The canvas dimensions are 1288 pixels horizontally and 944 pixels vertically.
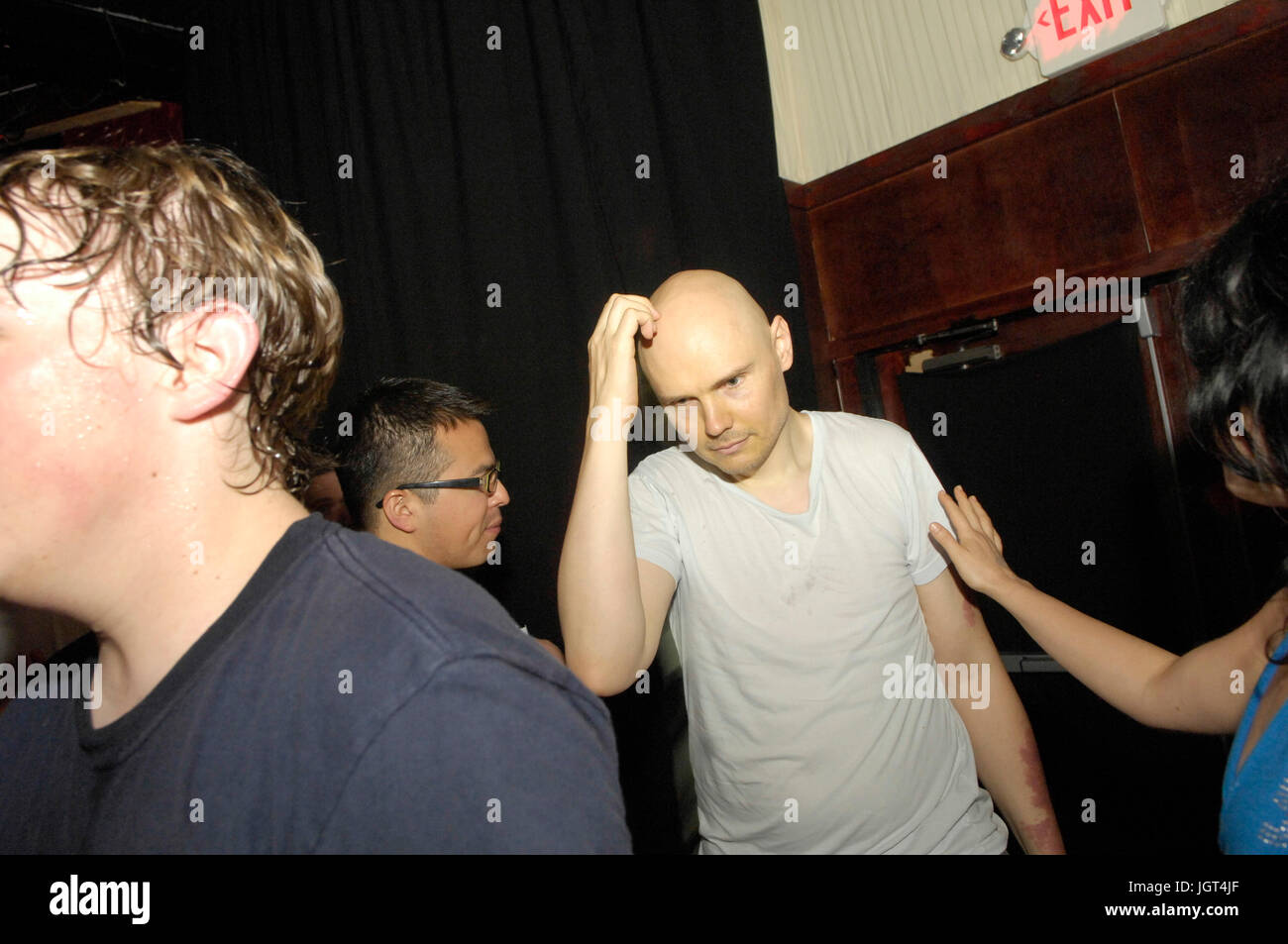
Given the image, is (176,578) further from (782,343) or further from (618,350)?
(782,343)

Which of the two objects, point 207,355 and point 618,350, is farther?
point 618,350

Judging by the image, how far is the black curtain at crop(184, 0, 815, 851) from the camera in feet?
7.18

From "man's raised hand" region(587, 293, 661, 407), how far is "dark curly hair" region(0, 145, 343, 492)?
1.89 ft

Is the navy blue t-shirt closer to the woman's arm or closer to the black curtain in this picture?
the woman's arm

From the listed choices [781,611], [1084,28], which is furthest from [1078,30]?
[781,611]

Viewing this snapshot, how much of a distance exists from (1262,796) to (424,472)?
1768mm

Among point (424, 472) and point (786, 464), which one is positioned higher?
point (424, 472)

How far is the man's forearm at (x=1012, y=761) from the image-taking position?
154 centimetres

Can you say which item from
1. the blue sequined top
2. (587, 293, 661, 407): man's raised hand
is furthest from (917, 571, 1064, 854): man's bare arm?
(587, 293, 661, 407): man's raised hand

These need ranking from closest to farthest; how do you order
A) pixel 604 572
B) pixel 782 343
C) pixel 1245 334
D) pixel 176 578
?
pixel 176 578 → pixel 1245 334 → pixel 604 572 → pixel 782 343

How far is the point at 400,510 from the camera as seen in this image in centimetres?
199

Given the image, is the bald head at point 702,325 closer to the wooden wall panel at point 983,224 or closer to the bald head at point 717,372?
the bald head at point 717,372
